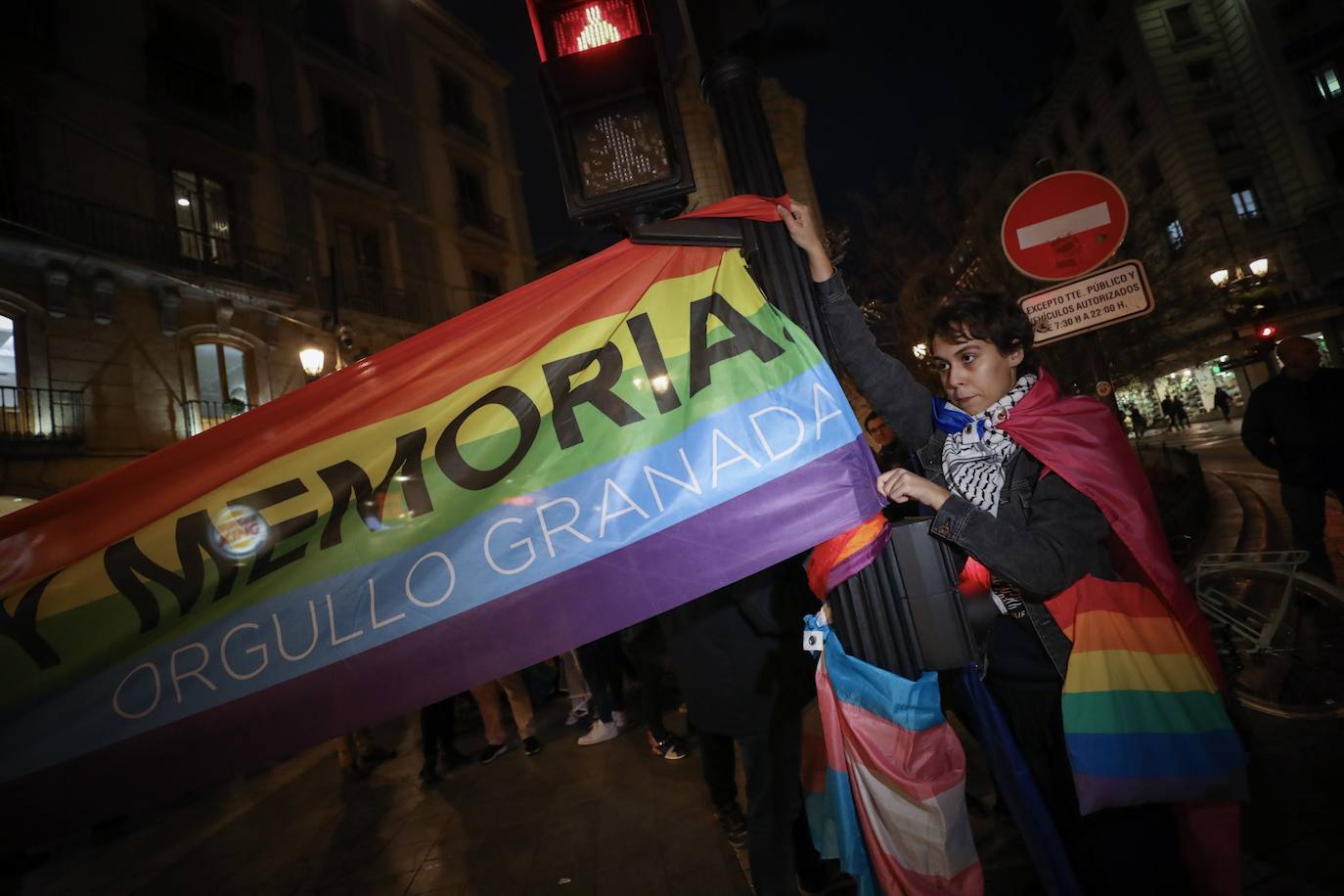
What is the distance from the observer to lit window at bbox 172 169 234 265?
13555mm

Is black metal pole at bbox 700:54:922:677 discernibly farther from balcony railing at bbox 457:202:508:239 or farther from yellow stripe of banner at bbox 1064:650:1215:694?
balcony railing at bbox 457:202:508:239

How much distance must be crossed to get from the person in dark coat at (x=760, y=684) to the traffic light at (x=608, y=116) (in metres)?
1.66

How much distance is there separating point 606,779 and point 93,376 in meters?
13.5

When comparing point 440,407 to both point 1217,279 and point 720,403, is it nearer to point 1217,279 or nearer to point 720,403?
point 720,403

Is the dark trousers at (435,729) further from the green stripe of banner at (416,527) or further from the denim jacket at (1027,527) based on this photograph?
the denim jacket at (1027,527)

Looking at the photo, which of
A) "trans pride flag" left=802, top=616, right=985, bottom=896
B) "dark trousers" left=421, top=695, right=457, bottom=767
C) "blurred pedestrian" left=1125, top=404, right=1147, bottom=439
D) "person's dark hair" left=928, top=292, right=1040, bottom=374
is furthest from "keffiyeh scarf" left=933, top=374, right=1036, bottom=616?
"blurred pedestrian" left=1125, top=404, right=1147, bottom=439

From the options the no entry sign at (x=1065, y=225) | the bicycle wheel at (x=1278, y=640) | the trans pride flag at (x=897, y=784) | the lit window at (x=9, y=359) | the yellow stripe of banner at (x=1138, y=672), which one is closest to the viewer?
the trans pride flag at (x=897, y=784)

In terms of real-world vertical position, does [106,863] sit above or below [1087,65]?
below

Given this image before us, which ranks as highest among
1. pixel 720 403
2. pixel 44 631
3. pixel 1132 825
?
pixel 720 403

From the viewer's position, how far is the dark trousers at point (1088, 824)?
1.74 metres

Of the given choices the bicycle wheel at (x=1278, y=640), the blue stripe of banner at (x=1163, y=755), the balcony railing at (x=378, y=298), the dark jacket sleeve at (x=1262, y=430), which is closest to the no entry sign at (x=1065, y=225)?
the dark jacket sleeve at (x=1262, y=430)

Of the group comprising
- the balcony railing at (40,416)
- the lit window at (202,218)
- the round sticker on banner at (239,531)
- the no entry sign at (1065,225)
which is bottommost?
the round sticker on banner at (239,531)

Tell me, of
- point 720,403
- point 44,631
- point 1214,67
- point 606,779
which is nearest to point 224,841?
point 606,779

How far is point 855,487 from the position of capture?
1.74m
